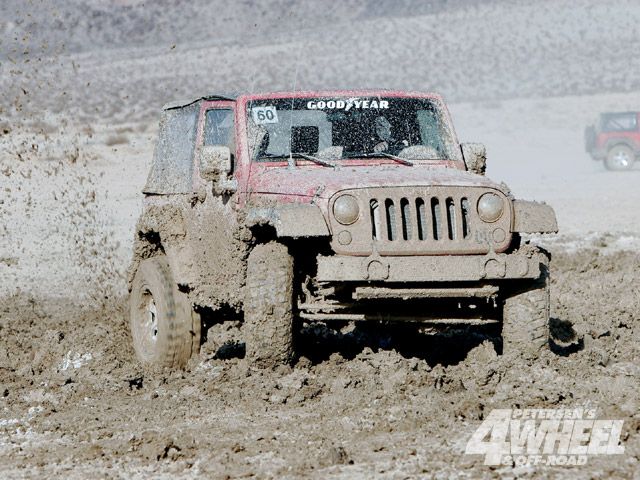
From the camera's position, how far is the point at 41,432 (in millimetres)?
6738

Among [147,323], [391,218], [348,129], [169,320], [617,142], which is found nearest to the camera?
[391,218]

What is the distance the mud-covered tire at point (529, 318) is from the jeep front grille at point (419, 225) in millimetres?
365

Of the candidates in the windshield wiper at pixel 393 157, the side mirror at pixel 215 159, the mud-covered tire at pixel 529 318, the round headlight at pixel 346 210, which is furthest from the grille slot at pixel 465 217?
the side mirror at pixel 215 159

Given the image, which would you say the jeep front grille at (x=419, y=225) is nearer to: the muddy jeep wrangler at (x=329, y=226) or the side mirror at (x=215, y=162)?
the muddy jeep wrangler at (x=329, y=226)

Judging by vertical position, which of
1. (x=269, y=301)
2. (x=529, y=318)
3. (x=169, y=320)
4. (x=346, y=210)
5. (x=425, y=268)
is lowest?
(x=169, y=320)

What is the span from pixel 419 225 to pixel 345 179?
53 cm

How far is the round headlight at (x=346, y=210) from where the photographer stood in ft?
22.7

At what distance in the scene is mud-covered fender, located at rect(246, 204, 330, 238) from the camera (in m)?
6.88

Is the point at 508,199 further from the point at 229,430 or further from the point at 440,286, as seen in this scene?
the point at 229,430

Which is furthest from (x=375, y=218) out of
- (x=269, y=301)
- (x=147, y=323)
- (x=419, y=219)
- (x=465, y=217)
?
(x=147, y=323)

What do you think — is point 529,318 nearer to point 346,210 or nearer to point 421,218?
point 421,218

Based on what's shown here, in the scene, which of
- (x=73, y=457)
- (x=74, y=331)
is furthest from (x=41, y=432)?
(x=74, y=331)

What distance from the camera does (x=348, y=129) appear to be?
27.2ft

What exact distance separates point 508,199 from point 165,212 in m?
2.69
